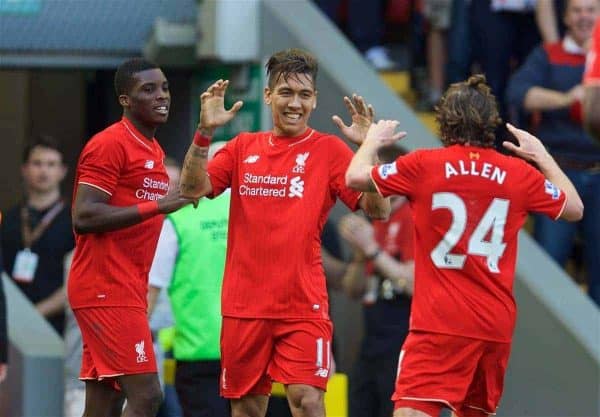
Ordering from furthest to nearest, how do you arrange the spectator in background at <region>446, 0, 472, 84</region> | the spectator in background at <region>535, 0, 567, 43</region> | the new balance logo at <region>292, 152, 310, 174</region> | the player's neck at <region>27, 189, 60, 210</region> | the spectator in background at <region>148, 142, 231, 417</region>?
the spectator in background at <region>446, 0, 472, 84</region> < the spectator in background at <region>535, 0, 567, 43</region> < the player's neck at <region>27, 189, 60, 210</region> < the spectator in background at <region>148, 142, 231, 417</region> < the new balance logo at <region>292, 152, 310, 174</region>

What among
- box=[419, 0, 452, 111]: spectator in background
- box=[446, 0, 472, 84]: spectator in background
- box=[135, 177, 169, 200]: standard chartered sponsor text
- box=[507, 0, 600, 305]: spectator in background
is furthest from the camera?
box=[419, 0, 452, 111]: spectator in background

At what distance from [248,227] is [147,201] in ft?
1.87

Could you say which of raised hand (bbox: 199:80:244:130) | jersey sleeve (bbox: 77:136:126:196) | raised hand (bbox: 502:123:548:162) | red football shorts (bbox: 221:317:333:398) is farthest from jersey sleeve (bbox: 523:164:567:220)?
jersey sleeve (bbox: 77:136:126:196)

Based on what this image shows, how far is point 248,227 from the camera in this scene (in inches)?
312

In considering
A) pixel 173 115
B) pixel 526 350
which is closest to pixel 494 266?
pixel 526 350

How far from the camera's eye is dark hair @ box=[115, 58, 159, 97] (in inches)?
324

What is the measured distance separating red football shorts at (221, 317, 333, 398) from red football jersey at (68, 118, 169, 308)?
1.96 feet

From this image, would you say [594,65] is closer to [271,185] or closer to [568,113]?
[271,185]

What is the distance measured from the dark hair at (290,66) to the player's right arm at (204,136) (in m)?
0.34

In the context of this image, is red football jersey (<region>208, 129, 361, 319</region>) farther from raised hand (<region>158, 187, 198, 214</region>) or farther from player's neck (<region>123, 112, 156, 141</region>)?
player's neck (<region>123, 112, 156, 141</region>)

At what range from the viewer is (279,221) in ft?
25.8

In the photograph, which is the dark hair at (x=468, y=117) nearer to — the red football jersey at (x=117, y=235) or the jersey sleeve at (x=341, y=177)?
the jersey sleeve at (x=341, y=177)

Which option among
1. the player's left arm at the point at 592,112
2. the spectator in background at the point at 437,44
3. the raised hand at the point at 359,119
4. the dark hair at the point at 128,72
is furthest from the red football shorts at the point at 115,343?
the spectator in background at the point at 437,44

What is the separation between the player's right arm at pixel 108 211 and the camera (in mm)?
7852
